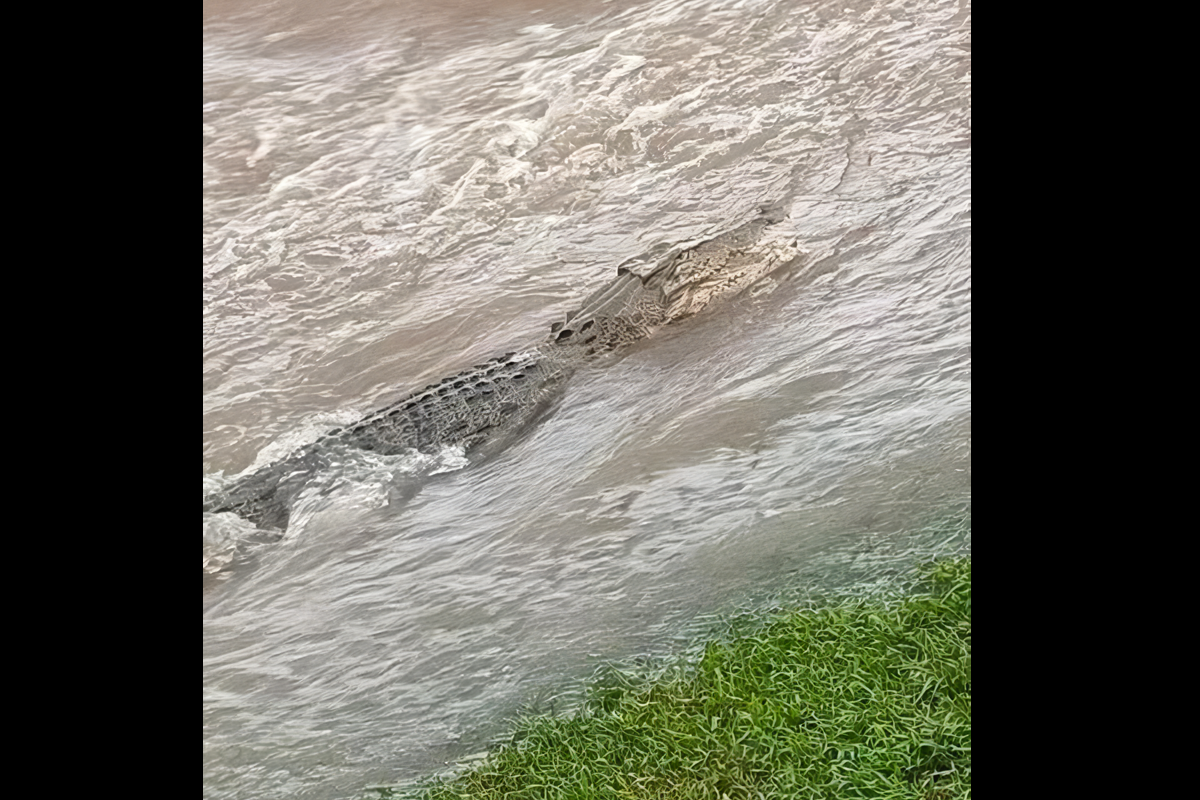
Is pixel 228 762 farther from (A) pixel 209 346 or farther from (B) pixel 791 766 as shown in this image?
(B) pixel 791 766

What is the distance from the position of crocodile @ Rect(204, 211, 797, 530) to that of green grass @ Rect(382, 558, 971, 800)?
0.67 m

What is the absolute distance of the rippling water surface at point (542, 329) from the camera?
2.38 metres

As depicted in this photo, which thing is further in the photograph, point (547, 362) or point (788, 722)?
point (547, 362)

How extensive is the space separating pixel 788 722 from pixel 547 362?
38.9 inches

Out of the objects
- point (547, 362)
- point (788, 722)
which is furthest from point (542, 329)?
point (788, 722)

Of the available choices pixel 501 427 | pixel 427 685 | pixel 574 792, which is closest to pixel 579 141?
pixel 501 427

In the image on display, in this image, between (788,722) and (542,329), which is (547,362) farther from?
(788,722)

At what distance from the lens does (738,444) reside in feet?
8.05

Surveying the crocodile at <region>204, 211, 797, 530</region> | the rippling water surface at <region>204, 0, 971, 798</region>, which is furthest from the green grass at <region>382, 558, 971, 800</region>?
the crocodile at <region>204, 211, 797, 530</region>

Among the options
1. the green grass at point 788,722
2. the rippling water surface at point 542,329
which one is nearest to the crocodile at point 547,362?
the rippling water surface at point 542,329

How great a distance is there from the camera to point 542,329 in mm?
2471

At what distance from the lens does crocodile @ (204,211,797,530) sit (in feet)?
7.92

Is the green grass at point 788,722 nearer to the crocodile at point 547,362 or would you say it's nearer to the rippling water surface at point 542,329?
the rippling water surface at point 542,329

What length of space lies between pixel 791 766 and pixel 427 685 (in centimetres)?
84
